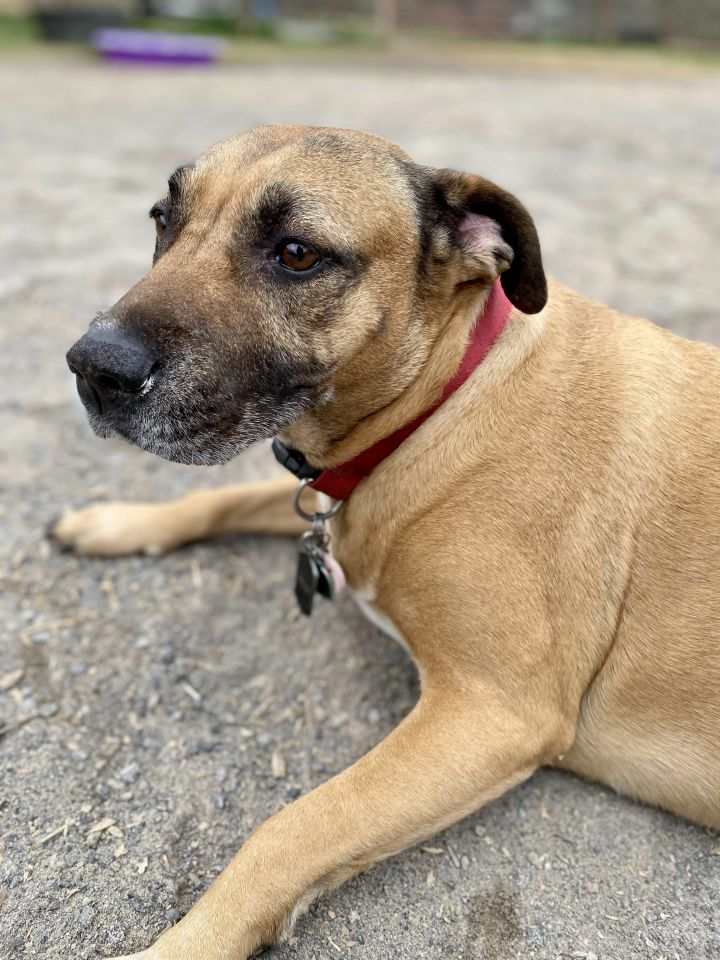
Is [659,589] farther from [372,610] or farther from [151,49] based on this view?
[151,49]

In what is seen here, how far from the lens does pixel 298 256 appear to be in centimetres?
279

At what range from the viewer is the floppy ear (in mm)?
2844

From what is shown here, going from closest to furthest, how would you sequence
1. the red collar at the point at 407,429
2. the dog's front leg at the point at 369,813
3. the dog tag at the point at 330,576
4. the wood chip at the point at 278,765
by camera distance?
the dog's front leg at the point at 369,813 < the red collar at the point at 407,429 < the wood chip at the point at 278,765 < the dog tag at the point at 330,576

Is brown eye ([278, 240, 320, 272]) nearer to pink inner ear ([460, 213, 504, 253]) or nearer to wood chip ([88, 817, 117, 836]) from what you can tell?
pink inner ear ([460, 213, 504, 253])

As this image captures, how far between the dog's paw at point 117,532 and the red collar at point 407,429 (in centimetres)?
115

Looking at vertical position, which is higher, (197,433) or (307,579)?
(197,433)

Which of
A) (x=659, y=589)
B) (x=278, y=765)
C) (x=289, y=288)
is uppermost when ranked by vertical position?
(x=289, y=288)

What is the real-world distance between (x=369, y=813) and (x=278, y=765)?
68cm

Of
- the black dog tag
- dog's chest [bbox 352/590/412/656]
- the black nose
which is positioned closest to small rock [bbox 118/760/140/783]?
the black dog tag

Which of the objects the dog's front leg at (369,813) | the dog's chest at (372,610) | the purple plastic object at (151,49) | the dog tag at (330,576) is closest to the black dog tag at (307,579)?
the dog tag at (330,576)

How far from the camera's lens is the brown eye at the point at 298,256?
2775 millimetres

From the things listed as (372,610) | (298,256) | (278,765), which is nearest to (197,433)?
(298,256)

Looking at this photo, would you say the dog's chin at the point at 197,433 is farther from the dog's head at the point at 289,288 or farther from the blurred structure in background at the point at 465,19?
the blurred structure in background at the point at 465,19

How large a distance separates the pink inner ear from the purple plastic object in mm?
17904
